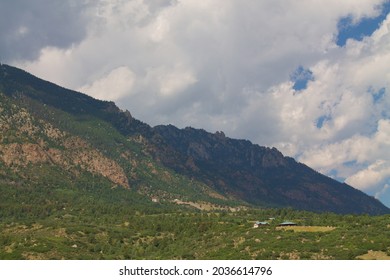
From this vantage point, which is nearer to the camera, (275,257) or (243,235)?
(275,257)

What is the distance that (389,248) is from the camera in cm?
11406

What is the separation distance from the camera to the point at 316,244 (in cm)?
12331

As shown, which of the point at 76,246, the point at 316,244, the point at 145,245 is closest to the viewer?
the point at 316,244

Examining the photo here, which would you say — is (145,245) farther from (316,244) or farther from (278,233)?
(316,244)

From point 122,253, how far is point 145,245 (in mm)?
13703

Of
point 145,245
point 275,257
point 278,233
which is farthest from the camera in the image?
point 145,245

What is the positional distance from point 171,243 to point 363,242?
6906 centimetres

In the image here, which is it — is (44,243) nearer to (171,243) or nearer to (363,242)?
(171,243)
